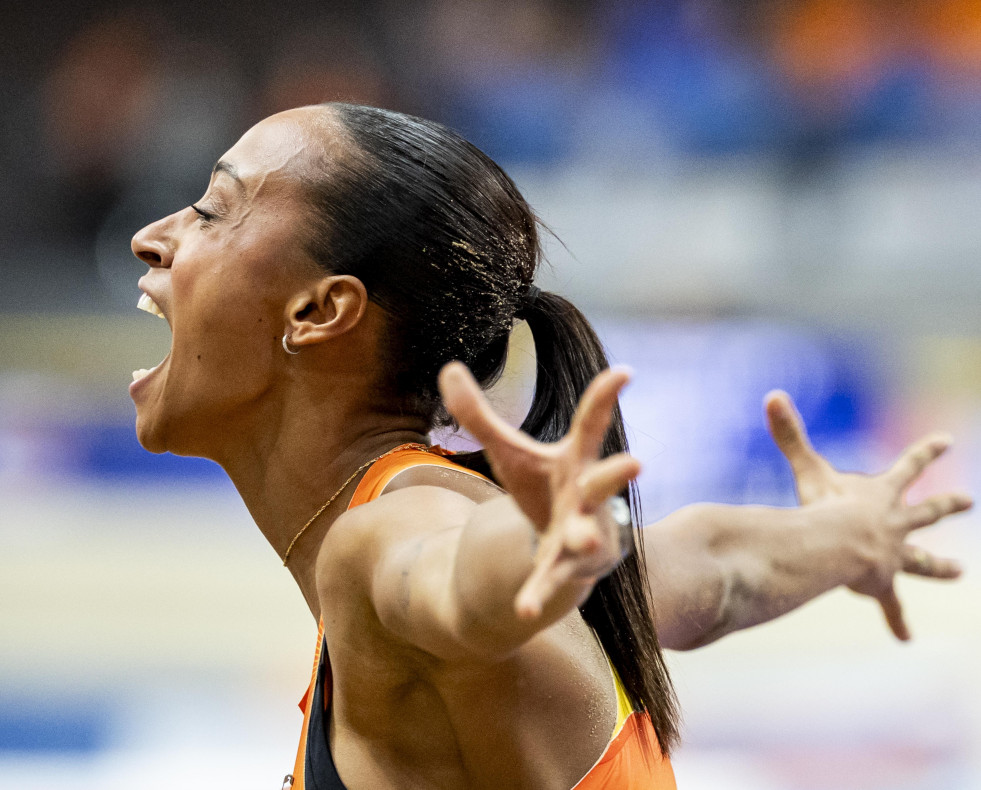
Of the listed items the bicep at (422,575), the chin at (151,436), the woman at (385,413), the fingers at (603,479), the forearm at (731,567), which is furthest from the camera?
the chin at (151,436)

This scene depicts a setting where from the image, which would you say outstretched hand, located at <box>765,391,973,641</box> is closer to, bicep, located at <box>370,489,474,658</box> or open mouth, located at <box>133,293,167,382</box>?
bicep, located at <box>370,489,474,658</box>

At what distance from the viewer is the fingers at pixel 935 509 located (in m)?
1.12

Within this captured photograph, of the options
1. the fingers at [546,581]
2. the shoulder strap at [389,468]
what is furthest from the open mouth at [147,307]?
the fingers at [546,581]

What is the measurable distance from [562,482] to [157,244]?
34.3 inches

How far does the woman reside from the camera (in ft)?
3.55

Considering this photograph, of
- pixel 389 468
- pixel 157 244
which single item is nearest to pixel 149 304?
pixel 157 244

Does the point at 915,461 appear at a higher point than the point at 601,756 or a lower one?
higher

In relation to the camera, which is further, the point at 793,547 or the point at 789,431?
the point at 793,547

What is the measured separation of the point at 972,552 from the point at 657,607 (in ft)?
11.4

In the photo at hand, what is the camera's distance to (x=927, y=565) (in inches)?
43.3

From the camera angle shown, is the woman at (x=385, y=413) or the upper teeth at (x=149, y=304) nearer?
the woman at (x=385, y=413)

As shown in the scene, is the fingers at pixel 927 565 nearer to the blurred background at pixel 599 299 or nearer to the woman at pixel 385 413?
the woman at pixel 385 413

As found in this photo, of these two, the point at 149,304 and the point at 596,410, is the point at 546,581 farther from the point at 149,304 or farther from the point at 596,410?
the point at 149,304

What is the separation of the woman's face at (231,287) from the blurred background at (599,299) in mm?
1857
